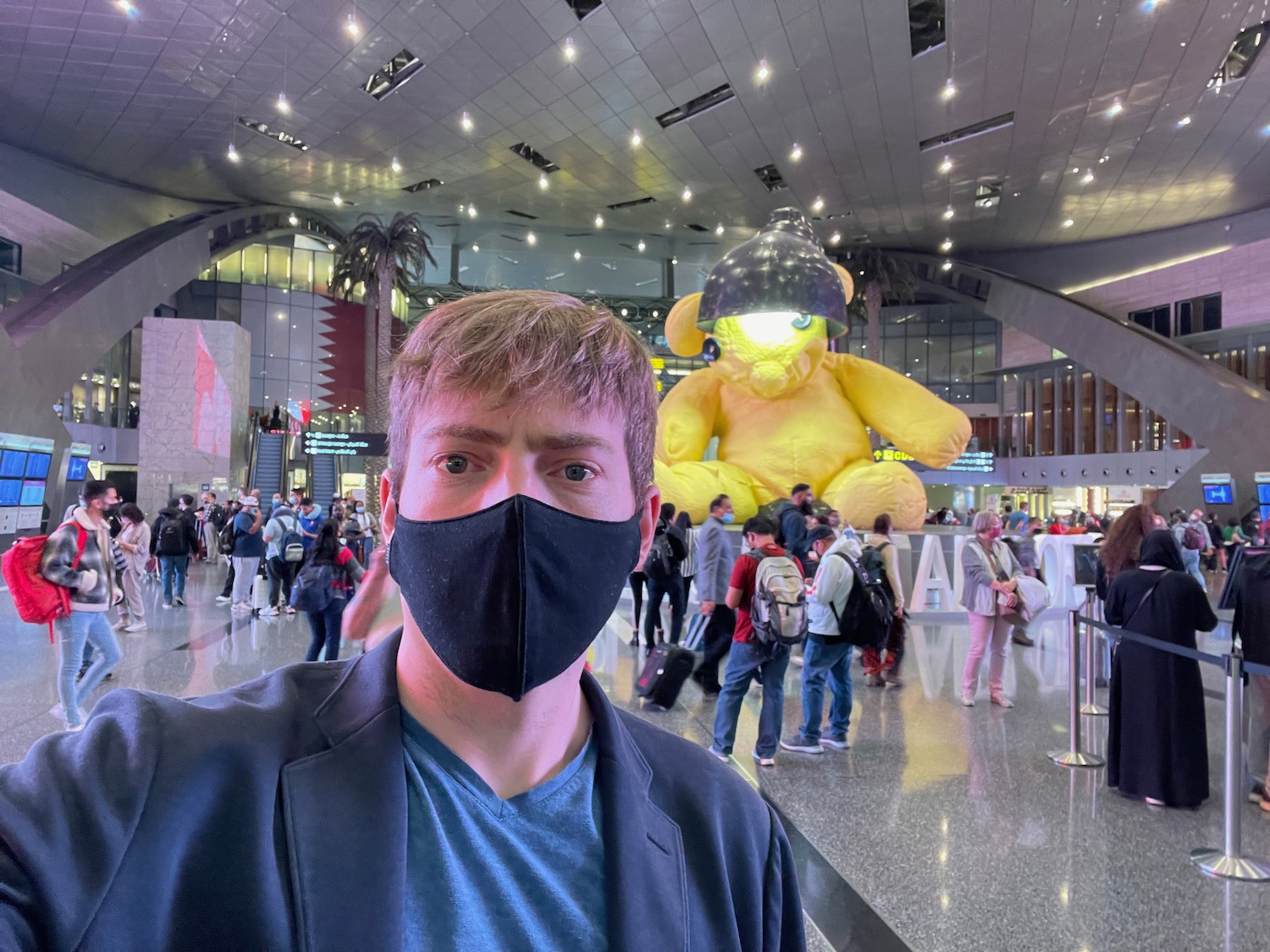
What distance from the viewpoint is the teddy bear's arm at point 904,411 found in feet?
37.4

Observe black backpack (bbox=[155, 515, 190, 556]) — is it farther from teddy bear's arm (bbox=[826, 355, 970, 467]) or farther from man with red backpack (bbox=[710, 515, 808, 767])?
teddy bear's arm (bbox=[826, 355, 970, 467])

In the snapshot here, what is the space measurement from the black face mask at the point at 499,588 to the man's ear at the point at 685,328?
438 inches

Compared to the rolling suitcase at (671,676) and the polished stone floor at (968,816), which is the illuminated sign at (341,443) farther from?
the rolling suitcase at (671,676)

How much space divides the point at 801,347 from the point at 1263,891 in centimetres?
836

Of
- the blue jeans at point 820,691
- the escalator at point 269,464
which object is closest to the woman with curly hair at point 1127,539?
the blue jeans at point 820,691

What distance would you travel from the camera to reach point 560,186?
2434cm

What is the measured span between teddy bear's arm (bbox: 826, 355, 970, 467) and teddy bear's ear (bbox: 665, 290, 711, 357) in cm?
203

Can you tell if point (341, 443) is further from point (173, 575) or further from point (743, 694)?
point (743, 694)

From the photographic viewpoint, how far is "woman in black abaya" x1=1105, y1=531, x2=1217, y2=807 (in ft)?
14.0

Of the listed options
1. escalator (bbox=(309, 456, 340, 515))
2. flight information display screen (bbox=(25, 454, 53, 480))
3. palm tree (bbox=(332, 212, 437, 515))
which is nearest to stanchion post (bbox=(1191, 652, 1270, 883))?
flight information display screen (bbox=(25, 454, 53, 480))

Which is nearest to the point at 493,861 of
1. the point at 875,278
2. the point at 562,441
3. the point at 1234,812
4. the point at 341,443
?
the point at 562,441

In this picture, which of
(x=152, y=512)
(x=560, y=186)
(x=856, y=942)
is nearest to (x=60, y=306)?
(x=152, y=512)

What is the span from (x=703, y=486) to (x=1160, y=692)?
700 centimetres

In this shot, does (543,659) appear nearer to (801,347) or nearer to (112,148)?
(801,347)
